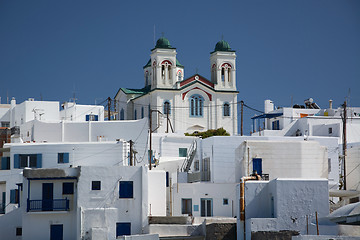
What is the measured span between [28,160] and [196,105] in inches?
1568

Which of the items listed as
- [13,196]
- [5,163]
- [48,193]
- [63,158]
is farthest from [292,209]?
[5,163]

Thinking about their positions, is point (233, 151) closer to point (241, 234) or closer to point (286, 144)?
point (286, 144)

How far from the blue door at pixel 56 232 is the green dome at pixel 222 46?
5151 centimetres

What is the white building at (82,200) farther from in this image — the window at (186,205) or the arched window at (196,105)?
the arched window at (196,105)

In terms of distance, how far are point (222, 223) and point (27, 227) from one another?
12380 mm

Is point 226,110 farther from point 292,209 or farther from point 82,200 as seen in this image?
point 292,209

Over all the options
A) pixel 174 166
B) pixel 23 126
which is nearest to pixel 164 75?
pixel 23 126

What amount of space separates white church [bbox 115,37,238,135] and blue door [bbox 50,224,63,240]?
39068 mm

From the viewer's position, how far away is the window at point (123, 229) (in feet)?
164

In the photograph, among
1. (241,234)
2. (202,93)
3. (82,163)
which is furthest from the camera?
(202,93)

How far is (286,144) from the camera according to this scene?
2098 inches

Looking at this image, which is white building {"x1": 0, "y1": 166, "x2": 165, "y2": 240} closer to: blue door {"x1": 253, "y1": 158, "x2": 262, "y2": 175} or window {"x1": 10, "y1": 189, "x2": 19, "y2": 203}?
window {"x1": 10, "y1": 189, "x2": 19, "y2": 203}

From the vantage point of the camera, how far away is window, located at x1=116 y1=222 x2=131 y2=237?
50.0 metres

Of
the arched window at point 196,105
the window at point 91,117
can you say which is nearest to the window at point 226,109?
the arched window at point 196,105
